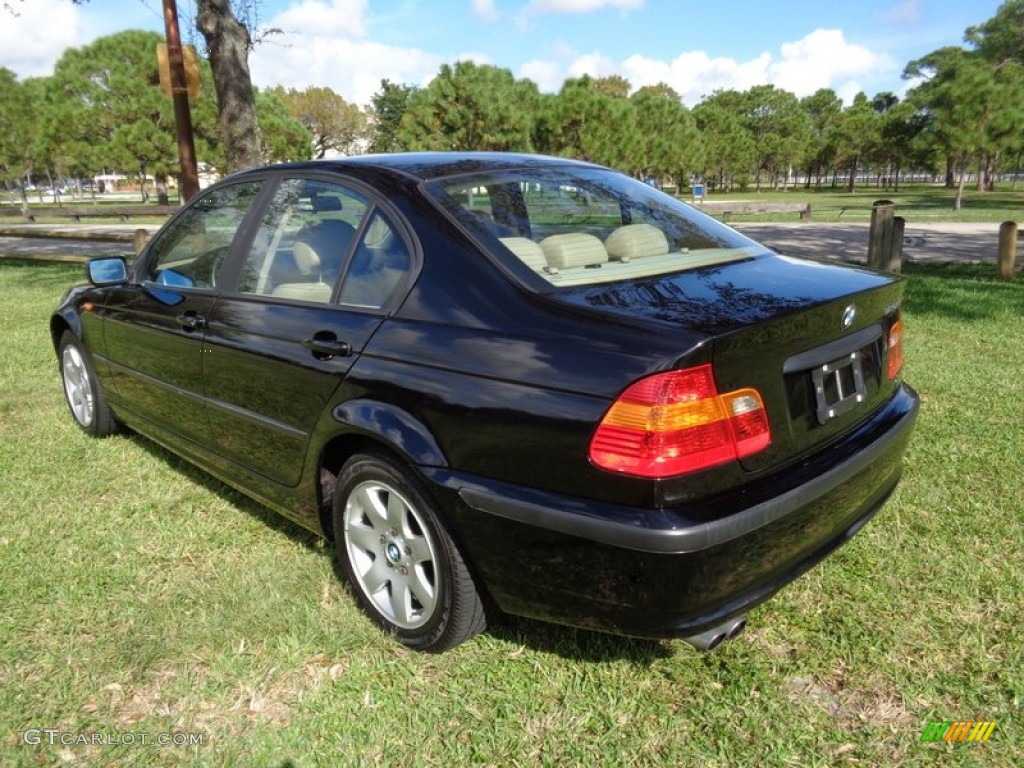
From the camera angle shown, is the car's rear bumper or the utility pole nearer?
the car's rear bumper

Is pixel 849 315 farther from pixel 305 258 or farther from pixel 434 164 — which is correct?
pixel 305 258

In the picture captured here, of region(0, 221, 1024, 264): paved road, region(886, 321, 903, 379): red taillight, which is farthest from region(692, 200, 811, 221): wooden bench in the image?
region(886, 321, 903, 379): red taillight

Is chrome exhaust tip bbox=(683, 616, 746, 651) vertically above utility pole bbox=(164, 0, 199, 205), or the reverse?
utility pole bbox=(164, 0, 199, 205)

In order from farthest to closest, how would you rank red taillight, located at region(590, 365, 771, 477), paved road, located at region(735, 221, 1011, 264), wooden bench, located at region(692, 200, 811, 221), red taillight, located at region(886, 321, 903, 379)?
wooden bench, located at region(692, 200, 811, 221)
paved road, located at region(735, 221, 1011, 264)
red taillight, located at region(886, 321, 903, 379)
red taillight, located at region(590, 365, 771, 477)

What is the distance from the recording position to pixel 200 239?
3525 mm

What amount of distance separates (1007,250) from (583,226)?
8.41 meters

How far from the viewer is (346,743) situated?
2131 mm

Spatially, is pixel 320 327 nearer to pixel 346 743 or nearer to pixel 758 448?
pixel 346 743

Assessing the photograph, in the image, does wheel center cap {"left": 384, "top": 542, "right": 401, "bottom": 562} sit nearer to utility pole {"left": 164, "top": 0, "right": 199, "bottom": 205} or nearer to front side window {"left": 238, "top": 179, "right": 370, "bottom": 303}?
front side window {"left": 238, "top": 179, "right": 370, "bottom": 303}

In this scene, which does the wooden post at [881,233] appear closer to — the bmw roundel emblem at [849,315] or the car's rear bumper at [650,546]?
the bmw roundel emblem at [849,315]

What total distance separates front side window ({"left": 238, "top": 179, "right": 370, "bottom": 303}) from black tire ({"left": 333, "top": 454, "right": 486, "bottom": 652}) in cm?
71

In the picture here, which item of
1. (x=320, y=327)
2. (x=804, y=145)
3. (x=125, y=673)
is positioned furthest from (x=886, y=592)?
(x=804, y=145)

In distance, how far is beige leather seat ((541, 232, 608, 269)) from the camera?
8.02ft

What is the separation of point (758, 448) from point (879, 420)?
757 mm
